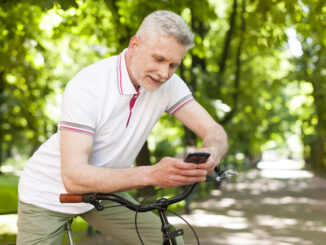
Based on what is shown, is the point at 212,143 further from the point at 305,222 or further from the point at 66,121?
the point at 305,222

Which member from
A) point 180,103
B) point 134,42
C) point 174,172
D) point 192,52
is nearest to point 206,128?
point 180,103

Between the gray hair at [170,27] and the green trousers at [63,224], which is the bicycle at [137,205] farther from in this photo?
the gray hair at [170,27]

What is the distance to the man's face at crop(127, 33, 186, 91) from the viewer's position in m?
2.19

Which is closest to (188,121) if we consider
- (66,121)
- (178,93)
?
(178,93)

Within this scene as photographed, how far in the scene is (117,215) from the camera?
259 cm

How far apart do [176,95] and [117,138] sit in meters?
0.47

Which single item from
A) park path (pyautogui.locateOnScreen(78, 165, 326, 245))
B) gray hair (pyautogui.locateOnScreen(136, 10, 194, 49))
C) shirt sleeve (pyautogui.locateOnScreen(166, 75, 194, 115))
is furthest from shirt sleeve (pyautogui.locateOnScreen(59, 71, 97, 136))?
park path (pyautogui.locateOnScreen(78, 165, 326, 245))

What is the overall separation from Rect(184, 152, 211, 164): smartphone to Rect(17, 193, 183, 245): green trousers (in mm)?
706

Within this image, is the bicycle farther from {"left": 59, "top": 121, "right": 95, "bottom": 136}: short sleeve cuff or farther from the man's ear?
the man's ear

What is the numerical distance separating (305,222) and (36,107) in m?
8.80

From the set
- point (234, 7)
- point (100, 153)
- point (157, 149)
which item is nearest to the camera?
point (100, 153)

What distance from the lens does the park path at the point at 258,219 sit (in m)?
8.09

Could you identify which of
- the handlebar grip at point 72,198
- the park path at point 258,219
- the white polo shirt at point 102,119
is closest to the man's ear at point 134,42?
the white polo shirt at point 102,119

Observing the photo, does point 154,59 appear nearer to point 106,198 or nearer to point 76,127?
point 76,127
